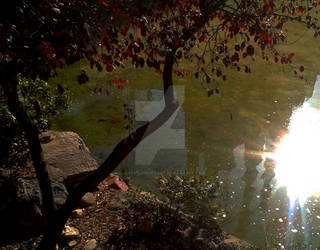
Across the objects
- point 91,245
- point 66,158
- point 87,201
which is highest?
point 66,158

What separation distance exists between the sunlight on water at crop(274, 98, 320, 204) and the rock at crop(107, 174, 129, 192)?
262cm

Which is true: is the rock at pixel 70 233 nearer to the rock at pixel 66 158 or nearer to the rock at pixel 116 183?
the rock at pixel 66 158

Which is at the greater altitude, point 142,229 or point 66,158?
point 66,158

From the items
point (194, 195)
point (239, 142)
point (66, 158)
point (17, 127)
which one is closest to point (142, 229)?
point (194, 195)

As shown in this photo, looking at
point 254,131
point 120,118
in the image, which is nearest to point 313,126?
point 254,131

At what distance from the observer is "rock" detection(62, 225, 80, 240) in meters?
4.32

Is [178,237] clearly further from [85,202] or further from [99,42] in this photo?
[99,42]

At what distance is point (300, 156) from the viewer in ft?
23.5

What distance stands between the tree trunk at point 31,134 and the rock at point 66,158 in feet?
3.50

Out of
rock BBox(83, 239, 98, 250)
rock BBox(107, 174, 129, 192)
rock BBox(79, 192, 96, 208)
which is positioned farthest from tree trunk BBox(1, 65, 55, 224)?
rock BBox(107, 174, 129, 192)

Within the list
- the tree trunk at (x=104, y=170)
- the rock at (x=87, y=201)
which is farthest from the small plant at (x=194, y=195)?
the tree trunk at (x=104, y=170)

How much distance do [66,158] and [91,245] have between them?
4.52 ft

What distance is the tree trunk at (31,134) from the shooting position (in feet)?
10.2

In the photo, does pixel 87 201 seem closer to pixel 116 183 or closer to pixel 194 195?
pixel 116 183
